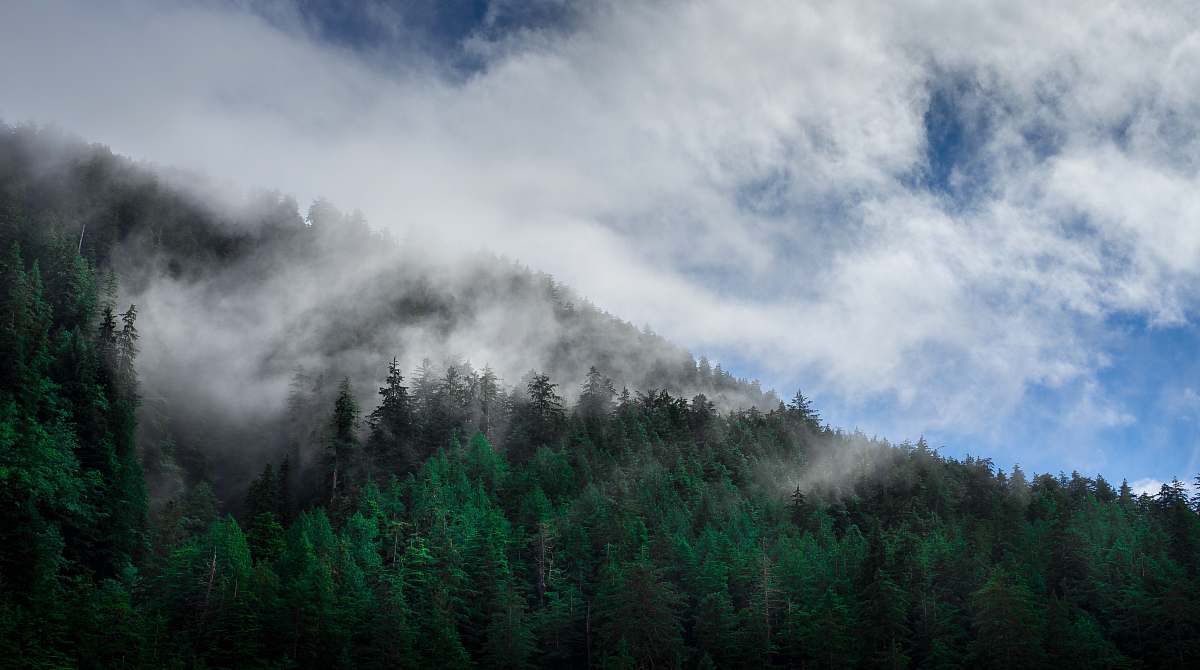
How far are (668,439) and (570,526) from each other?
5026cm

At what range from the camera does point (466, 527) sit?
305 feet

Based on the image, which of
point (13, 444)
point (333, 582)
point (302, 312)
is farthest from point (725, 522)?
point (302, 312)

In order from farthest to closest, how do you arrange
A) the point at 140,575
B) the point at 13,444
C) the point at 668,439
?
the point at 668,439, the point at 140,575, the point at 13,444

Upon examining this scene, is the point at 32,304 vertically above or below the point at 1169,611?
above

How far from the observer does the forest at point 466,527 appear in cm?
7381

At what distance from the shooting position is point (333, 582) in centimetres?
7744

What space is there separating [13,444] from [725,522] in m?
77.9

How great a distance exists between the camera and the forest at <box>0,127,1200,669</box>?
73812mm

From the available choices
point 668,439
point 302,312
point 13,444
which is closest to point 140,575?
point 13,444

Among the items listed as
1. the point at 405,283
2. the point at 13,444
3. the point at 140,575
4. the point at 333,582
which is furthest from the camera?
the point at 405,283

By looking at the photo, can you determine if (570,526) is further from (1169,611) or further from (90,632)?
(1169,611)

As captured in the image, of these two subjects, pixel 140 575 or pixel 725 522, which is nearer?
pixel 140 575

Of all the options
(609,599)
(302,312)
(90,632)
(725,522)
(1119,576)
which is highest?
(302,312)

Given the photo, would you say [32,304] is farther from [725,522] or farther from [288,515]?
[725,522]
